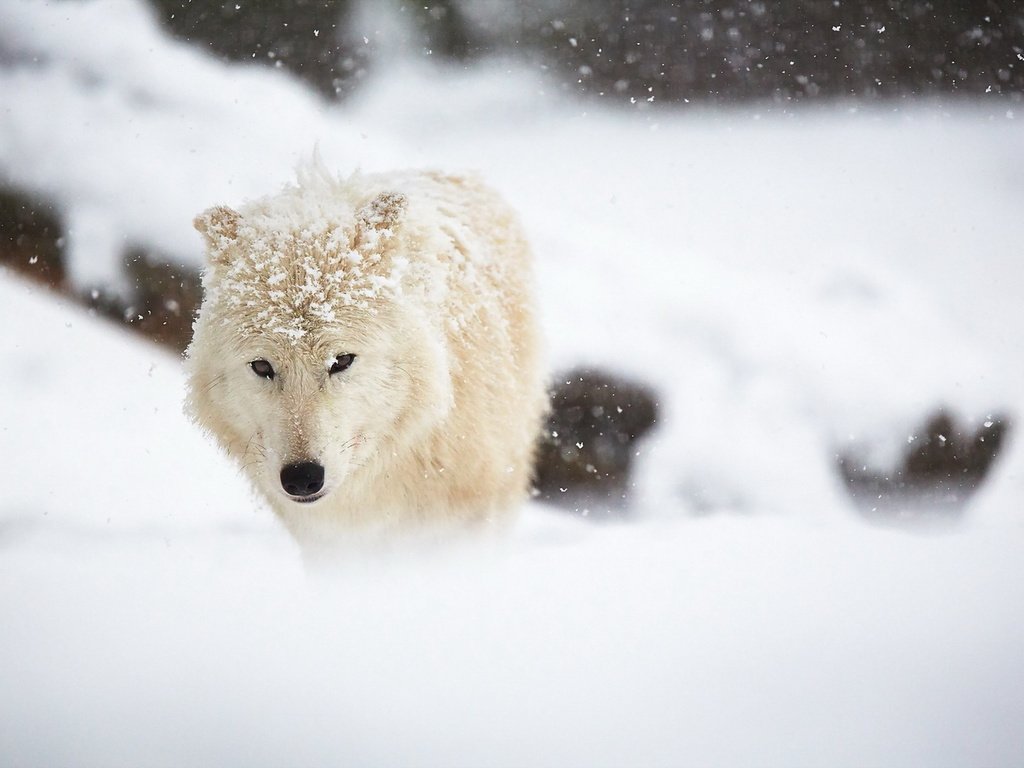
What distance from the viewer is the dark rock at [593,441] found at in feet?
Result: 11.7

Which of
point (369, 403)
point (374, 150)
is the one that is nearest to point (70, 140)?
point (374, 150)

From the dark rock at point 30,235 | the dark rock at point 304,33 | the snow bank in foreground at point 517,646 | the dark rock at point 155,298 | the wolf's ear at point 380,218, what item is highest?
the dark rock at point 304,33

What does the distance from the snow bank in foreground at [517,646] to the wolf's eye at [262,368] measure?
30.9 inches

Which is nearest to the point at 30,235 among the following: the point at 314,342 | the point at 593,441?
the point at 314,342

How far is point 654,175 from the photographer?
4891mm

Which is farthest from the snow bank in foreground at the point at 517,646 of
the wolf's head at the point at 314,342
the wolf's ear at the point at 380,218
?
the wolf's ear at the point at 380,218

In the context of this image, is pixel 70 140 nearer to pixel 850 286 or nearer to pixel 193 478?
pixel 193 478

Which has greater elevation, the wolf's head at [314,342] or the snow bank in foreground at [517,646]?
the wolf's head at [314,342]

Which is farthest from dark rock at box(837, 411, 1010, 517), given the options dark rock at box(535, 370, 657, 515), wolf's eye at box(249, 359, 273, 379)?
wolf's eye at box(249, 359, 273, 379)

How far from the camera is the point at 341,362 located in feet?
6.62

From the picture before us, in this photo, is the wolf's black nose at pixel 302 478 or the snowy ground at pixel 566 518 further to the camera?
the snowy ground at pixel 566 518

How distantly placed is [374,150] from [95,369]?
2021 mm

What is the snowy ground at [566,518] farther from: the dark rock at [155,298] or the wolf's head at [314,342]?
the wolf's head at [314,342]

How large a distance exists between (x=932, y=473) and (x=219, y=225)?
3.43m
